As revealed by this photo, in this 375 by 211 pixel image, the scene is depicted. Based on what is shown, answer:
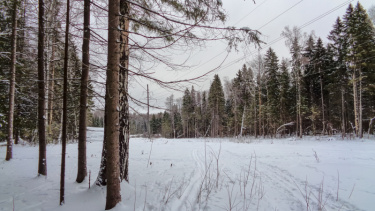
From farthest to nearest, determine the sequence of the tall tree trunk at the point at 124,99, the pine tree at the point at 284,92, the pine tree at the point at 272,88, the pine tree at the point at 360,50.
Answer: the pine tree at the point at 272,88
the pine tree at the point at 284,92
the pine tree at the point at 360,50
the tall tree trunk at the point at 124,99

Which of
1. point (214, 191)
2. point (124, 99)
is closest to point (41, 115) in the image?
point (124, 99)

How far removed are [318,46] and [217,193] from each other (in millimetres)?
27872

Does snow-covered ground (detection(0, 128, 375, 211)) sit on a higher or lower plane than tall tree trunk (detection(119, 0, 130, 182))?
lower

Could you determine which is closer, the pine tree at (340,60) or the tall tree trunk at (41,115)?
the tall tree trunk at (41,115)

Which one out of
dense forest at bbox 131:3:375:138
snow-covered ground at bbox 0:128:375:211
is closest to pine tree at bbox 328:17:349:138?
dense forest at bbox 131:3:375:138

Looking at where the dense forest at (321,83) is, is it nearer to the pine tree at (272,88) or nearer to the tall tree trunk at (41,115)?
the pine tree at (272,88)

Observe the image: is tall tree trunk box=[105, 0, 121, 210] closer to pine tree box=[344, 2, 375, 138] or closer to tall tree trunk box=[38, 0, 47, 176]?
tall tree trunk box=[38, 0, 47, 176]

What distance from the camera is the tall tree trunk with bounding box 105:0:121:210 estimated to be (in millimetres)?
2408

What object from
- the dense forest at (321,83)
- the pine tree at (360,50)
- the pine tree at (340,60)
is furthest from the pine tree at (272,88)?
the pine tree at (360,50)

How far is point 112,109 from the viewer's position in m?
2.42

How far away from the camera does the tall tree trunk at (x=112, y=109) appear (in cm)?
241

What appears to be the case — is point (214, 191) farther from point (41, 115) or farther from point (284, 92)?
point (284, 92)

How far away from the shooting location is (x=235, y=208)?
274 centimetres

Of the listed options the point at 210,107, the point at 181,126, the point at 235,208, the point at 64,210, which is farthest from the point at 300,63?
the point at 181,126
